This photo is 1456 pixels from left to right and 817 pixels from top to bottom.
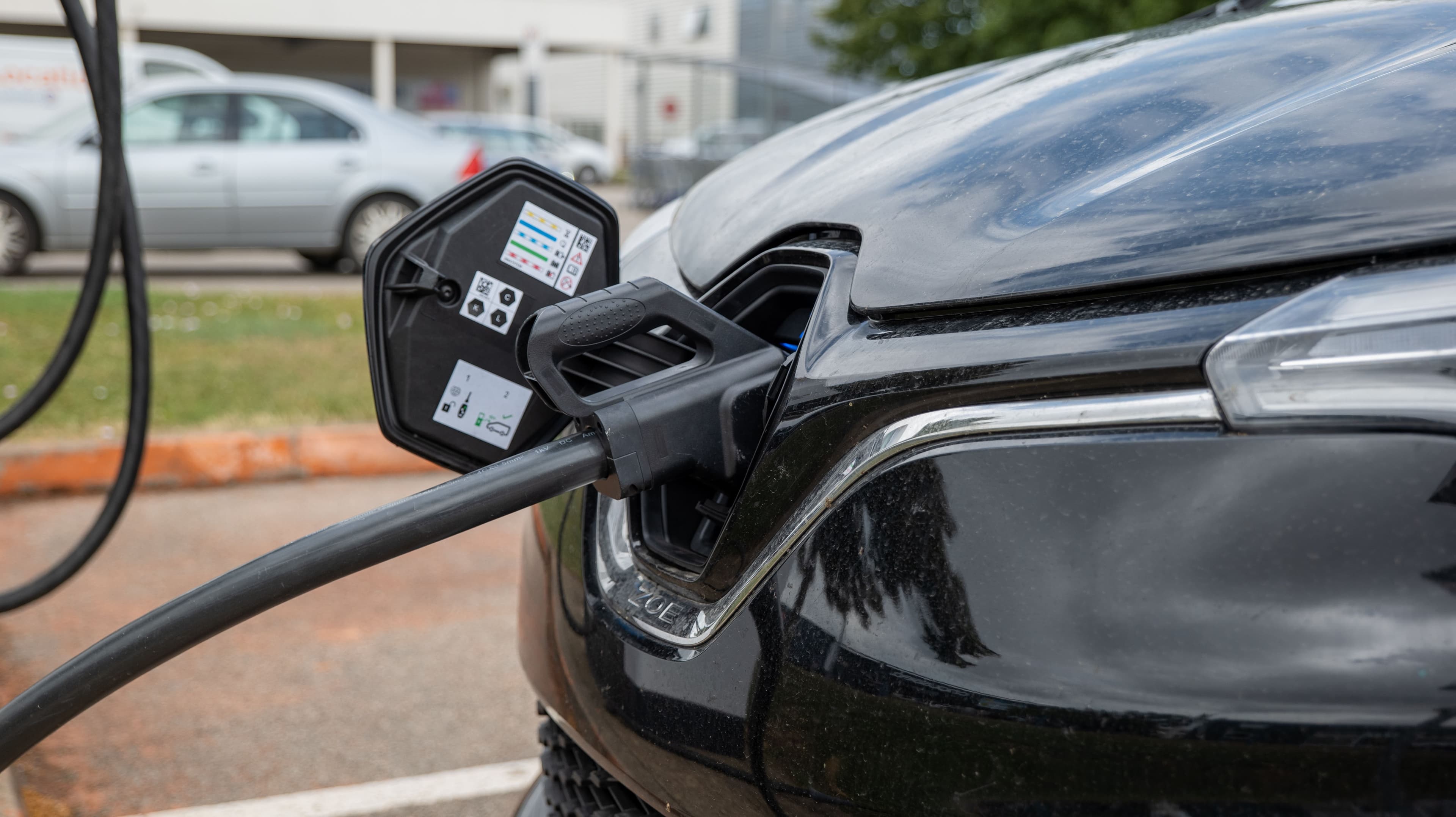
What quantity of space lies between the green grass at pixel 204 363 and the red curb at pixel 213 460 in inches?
7.1

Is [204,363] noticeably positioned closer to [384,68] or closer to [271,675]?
[271,675]

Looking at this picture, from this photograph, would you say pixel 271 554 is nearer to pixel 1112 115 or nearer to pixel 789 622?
pixel 789 622

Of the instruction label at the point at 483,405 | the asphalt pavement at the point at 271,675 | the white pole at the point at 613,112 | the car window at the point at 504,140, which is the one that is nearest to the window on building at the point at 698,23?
the white pole at the point at 613,112

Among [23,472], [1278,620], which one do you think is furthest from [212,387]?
[1278,620]

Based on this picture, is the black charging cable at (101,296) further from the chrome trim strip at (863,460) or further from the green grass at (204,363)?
the chrome trim strip at (863,460)

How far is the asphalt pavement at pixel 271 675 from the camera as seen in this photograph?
2.50 metres

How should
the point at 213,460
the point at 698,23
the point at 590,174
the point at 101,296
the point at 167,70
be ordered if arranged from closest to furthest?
the point at 101,296, the point at 213,460, the point at 167,70, the point at 590,174, the point at 698,23

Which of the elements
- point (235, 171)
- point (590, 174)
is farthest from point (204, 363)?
point (590, 174)

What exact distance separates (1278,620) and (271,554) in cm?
79

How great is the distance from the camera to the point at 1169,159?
103 cm

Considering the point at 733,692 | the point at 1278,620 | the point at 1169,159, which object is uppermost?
the point at 1169,159

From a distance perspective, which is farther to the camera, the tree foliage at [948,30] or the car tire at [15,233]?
the tree foliage at [948,30]

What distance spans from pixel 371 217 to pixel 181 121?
1.59 m

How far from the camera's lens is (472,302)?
131cm
